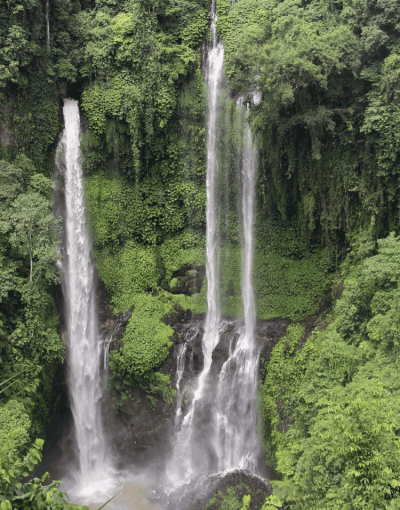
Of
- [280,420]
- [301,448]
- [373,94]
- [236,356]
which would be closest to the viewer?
[301,448]

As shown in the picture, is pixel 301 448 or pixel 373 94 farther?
pixel 373 94

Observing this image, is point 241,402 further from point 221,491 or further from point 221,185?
point 221,185

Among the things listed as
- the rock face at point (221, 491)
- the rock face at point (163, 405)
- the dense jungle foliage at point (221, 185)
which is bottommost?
the rock face at point (221, 491)

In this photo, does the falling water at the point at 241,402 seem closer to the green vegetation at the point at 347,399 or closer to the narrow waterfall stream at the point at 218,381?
the narrow waterfall stream at the point at 218,381

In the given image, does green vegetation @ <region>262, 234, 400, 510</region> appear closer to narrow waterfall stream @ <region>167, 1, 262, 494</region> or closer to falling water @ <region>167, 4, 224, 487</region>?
narrow waterfall stream @ <region>167, 1, 262, 494</region>

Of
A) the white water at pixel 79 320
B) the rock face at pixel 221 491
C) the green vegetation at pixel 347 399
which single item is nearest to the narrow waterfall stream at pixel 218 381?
the green vegetation at pixel 347 399

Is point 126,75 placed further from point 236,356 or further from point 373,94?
point 236,356

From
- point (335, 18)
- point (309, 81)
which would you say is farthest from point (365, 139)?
point (335, 18)
